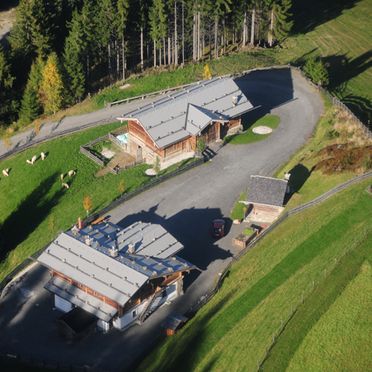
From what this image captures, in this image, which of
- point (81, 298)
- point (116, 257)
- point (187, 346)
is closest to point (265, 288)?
point (187, 346)

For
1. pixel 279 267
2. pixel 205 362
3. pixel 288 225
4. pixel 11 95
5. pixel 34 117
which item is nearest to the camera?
pixel 205 362

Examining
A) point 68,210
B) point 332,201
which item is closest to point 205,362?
point 332,201

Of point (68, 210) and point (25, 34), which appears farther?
point (25, 34)

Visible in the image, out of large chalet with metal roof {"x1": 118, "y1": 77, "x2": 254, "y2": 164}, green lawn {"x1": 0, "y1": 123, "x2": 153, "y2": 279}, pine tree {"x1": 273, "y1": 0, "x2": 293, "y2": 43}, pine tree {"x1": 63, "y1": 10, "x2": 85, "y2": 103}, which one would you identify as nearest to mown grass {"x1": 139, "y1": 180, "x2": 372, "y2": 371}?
large chalet with metal roof {"x1": 118, "y1": 77, "x2": 254, "y2": 164}

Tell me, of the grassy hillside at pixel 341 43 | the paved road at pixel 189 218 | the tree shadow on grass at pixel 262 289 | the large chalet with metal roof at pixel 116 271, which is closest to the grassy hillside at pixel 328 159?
the paved road at pixel 189 218

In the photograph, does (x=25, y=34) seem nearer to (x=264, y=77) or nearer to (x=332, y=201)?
(x=264, y=77)

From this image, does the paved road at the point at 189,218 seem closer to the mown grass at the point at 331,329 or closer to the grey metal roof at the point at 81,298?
the grey metal roof at the point at 81,298
